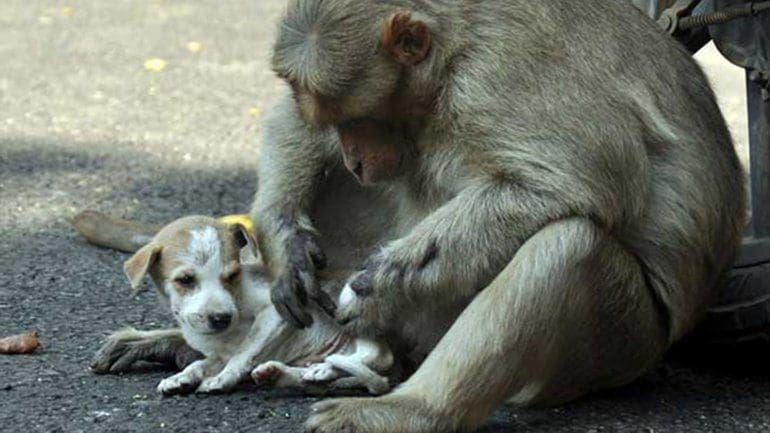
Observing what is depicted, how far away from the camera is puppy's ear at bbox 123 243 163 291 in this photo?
218 inches

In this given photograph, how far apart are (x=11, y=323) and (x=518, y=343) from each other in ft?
7.39

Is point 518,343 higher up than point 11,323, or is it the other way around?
point 518,343

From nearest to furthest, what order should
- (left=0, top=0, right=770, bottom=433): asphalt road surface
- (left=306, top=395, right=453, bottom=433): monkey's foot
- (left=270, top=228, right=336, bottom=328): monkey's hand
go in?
(left=306, top=395, right=453, bottom=433): monkey's foot < (left=0, top=0, right=770, bottom=433): asphalt road surface < (left=270, top=228, right=336, bottom=328): monkey's hand

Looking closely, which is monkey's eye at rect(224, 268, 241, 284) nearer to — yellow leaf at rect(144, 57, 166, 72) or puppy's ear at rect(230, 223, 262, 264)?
puppy's ear at rect(230, 223, 262, 264)

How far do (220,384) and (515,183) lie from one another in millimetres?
1136

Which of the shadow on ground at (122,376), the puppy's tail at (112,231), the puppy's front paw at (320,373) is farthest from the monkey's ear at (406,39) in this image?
the puppy's tail at (112,231)

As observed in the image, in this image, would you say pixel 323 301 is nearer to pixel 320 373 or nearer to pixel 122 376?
pixel 320 373

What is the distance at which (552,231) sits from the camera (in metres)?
5.07

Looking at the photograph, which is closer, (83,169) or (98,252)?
(98,252)

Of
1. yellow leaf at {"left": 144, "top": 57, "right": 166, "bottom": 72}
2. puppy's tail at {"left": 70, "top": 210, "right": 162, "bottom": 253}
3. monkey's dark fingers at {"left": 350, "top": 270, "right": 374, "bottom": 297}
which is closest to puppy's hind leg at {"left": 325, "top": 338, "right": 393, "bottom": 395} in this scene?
monkey's dark fingers at {"left": 350, "top": 270, "right": 374, "bottom": 297}

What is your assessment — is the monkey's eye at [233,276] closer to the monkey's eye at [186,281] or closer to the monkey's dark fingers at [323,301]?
the monkey's eye at [186,281]

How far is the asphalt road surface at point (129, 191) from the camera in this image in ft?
17.7

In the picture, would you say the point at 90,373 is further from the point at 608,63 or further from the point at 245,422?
the point at 608,63

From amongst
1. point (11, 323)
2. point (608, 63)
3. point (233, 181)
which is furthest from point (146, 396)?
point (233, 181)
